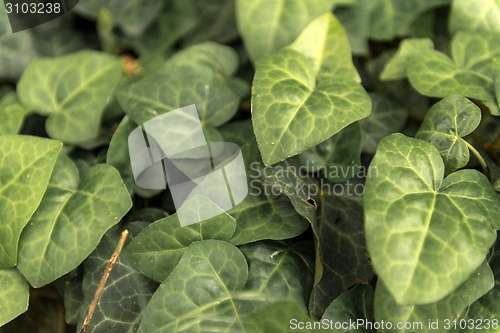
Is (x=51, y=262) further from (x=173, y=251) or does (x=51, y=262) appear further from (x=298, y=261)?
(x=298, y=261)

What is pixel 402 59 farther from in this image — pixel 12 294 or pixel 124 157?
pixel 12 294

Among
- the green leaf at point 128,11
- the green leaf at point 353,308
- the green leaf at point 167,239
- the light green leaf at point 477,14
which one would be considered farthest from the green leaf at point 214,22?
the green leaf at point 353,308

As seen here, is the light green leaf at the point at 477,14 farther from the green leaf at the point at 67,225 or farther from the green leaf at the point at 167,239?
the green leaf at the point at 67,225

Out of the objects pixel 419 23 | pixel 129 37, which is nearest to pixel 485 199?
pixel 419 23

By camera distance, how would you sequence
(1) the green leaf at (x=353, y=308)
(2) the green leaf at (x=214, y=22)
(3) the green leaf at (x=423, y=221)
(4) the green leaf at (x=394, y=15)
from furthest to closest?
1. (2) the green leaf at (x=214, y=22)
2. (4) the green leaf at (x=394, y=15)
3. (1) the green leaf at (x=353, y=308)
4. (3) the green leaf at (x=423, y=221)

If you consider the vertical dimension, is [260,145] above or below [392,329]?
above

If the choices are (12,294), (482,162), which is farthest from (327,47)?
(12,294)
